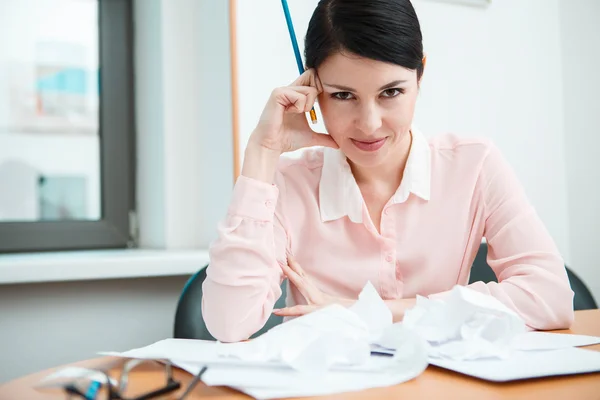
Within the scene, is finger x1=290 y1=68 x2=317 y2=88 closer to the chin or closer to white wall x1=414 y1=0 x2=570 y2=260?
the chin

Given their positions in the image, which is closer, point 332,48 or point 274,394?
point 274,394

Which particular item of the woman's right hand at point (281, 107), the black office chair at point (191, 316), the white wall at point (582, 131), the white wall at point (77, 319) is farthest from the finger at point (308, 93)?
the white wall at point (582, 131)

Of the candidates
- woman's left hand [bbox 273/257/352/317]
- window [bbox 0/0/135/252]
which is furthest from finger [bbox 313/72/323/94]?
window [bbox 0/0/135/252]

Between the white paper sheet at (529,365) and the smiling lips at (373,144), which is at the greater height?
the smiling lips at (373,144)

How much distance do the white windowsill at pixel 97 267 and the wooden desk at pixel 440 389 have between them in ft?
2.79

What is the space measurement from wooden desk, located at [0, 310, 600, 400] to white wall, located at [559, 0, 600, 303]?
5.82ft

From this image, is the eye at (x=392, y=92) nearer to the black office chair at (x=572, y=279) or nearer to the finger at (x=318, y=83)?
the finger at (x=318, y=83)

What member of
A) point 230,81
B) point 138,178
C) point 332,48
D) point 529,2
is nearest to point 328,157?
point 332,48

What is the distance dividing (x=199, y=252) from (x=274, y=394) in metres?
1.15

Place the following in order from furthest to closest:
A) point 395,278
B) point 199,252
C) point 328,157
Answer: point 199,252 < point 328,157 < point 395,278

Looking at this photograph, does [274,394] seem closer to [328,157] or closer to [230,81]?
[328,157]

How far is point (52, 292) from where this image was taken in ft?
5.26

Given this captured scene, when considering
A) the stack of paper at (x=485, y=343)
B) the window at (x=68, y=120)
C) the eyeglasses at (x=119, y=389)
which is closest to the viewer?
the eyeglasses at (x=119, y=389)

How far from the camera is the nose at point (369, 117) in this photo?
107 cm
